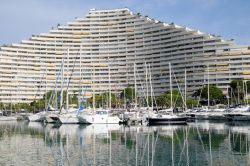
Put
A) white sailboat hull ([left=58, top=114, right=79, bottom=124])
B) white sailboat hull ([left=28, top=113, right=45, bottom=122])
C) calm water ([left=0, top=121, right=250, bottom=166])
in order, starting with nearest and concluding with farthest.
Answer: calm water ([left=0, top=121, right=250, bottom=166]) → white sailboat hull ([left=58, top=114, right=79, bottom=124]) → white sailboat hull ([left=28, top=113, right=45, bottom=122])


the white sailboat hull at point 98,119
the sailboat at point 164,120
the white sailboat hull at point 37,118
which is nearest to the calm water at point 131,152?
the white sailboat hull at point 98,119

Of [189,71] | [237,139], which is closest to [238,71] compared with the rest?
[189,71]

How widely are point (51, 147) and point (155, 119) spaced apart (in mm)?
39694

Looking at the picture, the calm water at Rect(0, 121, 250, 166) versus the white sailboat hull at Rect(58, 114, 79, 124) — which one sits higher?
the white sailboat hull at Rect(58, 114, 79, 124)

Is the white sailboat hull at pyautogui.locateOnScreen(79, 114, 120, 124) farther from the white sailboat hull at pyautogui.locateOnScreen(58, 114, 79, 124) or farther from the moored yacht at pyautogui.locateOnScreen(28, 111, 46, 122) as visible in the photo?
the moored yacht at pyautogui.locateOnScreen(28, 111, 46, 122)

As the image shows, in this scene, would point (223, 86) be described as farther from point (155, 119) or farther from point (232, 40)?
point (155, 119)

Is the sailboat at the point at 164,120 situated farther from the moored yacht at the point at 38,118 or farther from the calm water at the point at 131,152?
the moored yacht at the point at 38,118

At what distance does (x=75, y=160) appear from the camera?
36250mm

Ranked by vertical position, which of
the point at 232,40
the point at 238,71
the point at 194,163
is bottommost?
the point at 194,163

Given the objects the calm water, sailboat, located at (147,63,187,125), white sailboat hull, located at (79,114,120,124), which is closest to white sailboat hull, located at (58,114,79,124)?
white sailboat hull, located at (79,114,120,124)

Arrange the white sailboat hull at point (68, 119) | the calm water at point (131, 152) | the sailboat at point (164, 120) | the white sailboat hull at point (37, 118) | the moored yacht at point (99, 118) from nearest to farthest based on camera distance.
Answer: the calm water at point (131, 152) < the sailboat at point (164, 120) < the moored yacht at point (99, 118) < the white sailboat hull at point (68, 119) < the white sailboat hull at point (37, 118)

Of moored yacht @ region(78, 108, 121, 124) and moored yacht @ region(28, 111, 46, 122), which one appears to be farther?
moored yacht @ region(28, 111, 46, 122)

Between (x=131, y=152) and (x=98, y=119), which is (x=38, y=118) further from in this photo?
(x=131, y=152)

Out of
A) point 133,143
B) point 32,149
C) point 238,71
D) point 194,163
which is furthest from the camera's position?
point 238,71
